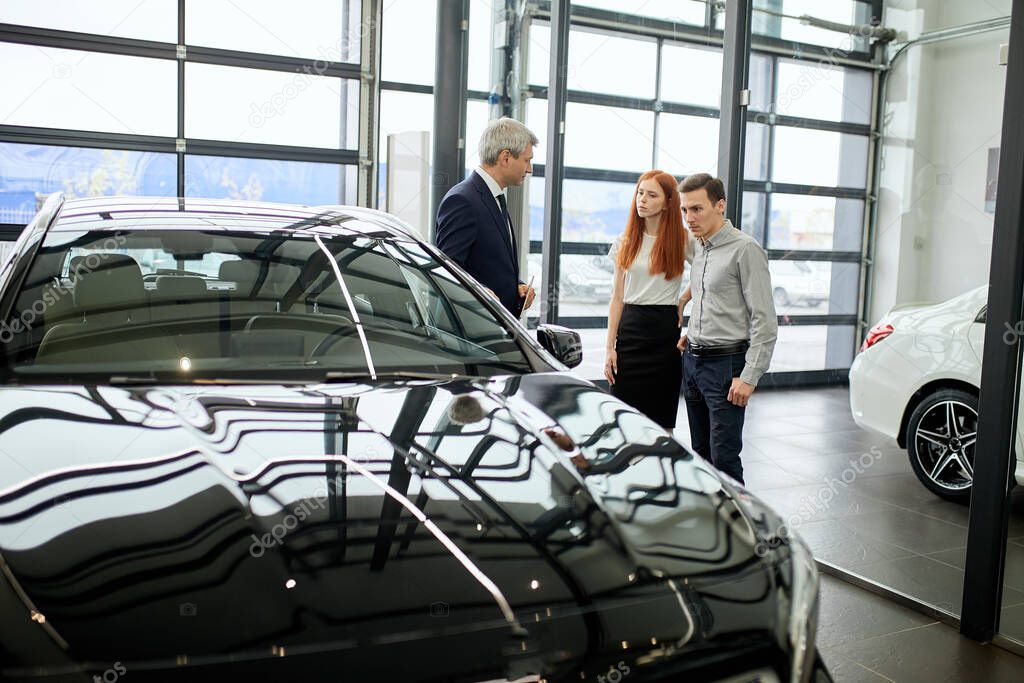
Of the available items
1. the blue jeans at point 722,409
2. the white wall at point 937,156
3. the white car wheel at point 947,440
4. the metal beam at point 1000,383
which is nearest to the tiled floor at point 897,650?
the metal beam at point 1000,383

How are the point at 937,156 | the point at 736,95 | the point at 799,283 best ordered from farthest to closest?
the point at 736,95 < the point at 799,283 < the point at 937,156

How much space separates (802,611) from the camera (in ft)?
4.54

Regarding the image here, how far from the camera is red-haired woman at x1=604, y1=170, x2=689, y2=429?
3523 mm

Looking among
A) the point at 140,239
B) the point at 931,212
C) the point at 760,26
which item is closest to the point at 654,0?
the point at 760,26

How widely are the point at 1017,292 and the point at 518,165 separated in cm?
182

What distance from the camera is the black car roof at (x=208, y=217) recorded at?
227cm

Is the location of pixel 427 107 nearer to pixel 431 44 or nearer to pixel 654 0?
pixel 431 44

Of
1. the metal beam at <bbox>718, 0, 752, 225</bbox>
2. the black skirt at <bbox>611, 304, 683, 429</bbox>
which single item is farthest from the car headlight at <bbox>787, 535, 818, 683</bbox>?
the metal beam at <bbox>718, 0, 752, 225</bbox>

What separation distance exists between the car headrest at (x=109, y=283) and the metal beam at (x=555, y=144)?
4074mm

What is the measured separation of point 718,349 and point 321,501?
2.18 meters

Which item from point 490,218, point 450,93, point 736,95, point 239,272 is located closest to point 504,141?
point 490,218

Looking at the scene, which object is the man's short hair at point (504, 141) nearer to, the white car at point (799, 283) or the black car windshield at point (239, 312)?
the white car at point (799, 283)

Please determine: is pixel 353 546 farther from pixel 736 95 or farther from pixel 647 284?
pixel 736 95

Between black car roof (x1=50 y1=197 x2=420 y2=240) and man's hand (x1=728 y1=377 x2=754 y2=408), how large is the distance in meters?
1.27
